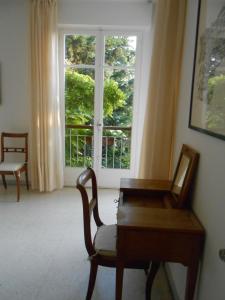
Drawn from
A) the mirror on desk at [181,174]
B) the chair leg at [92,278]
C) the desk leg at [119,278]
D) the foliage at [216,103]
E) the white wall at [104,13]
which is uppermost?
the white wall at [104,13]

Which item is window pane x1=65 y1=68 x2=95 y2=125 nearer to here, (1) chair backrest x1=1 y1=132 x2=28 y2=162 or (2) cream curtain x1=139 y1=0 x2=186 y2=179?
(1) chair backrest x1=1 y1=132 x2=28 y2=162

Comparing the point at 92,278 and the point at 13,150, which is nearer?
the point at 92,278

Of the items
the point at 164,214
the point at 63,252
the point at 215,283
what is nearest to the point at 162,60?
the point at 164,214

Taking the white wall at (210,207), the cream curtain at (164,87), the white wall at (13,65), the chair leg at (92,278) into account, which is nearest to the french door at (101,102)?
the white wall at (13,65)

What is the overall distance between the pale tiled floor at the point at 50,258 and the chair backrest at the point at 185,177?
73 cm

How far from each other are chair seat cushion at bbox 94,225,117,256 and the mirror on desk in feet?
1.72

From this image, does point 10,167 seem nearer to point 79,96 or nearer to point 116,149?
point 79,96

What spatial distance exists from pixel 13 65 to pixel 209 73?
316 centimetres

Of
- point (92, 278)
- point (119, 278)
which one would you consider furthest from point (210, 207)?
point (92, 278)

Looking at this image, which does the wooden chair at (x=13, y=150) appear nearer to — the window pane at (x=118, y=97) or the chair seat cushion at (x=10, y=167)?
the chair seat cushion at (x=10, y=167)

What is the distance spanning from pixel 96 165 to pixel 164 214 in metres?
2.56

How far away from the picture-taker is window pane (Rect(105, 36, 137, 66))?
142 inches

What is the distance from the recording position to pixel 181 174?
1.70m

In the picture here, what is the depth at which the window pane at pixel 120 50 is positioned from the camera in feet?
11.8
